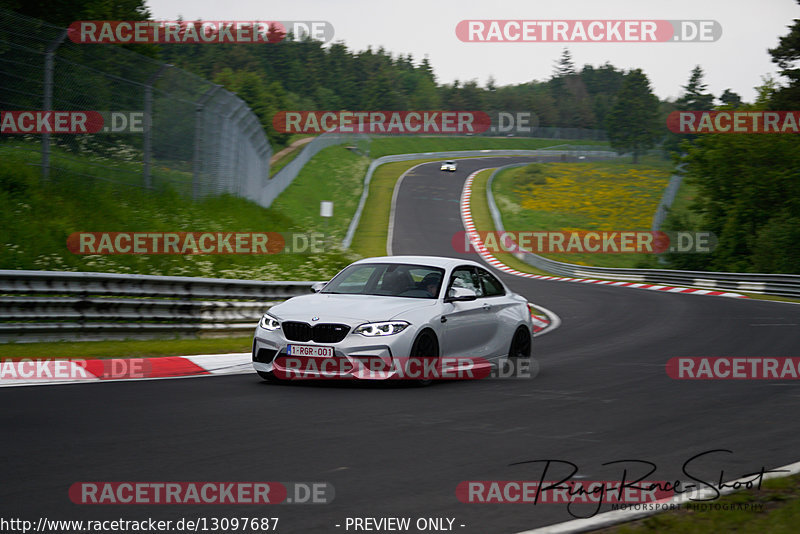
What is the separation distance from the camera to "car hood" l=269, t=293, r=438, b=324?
9734 mm

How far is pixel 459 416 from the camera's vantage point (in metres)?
8.18

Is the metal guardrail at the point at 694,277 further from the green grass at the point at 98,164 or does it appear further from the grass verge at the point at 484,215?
the green grass at the point at 98,164

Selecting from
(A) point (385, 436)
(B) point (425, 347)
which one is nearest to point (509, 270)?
(B) point (425, 347)

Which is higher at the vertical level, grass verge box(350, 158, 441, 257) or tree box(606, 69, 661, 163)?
tree box(606, 69, 661, 163)

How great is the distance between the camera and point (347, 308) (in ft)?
32.8

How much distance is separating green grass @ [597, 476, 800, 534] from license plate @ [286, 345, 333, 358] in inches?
191

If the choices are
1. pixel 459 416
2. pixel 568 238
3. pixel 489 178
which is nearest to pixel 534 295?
pixel 459 416

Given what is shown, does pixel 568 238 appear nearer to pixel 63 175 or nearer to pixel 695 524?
pixel 63 175

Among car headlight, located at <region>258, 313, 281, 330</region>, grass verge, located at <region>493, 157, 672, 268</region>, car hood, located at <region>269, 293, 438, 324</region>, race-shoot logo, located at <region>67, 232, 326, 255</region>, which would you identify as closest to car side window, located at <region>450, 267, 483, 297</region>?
car hood, located at <region>269, 293, 438, 324</region>

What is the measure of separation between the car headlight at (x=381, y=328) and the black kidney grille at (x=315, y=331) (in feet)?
0.50

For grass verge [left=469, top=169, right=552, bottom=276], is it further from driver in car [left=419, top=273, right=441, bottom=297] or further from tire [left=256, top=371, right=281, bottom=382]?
tire [left=256, top=371, right=281, bottom=382]

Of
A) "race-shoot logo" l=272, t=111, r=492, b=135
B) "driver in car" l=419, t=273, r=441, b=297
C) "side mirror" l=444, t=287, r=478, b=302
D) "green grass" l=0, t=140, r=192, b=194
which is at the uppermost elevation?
"race-shoot logo" l=272, t=111, r=492, b=135

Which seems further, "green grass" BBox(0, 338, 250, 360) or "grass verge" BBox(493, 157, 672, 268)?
"grass verge" BBox(493, 157, 672, 268)

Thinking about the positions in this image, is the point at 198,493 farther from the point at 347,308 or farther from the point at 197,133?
the point at 197,133
